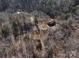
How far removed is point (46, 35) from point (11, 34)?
0.45 meters

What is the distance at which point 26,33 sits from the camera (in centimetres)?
271

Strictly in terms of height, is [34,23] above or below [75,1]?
below

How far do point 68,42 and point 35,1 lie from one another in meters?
0.68

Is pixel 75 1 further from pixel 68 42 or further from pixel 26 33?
pixel 26 33

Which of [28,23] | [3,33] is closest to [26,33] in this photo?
[28,23]

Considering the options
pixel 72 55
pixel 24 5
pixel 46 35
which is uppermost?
pixel 24 5

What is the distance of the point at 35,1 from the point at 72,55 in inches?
33.1

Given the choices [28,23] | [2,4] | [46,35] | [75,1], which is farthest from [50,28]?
[2,4]

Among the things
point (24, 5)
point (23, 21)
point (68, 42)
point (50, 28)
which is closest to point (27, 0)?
point (24, 5)

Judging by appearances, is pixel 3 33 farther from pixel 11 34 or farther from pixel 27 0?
pixel 27 0

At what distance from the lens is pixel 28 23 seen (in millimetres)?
2703

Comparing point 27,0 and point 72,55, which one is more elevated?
point 27,0

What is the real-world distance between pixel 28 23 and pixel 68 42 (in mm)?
568

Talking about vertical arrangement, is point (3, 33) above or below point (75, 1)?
below
